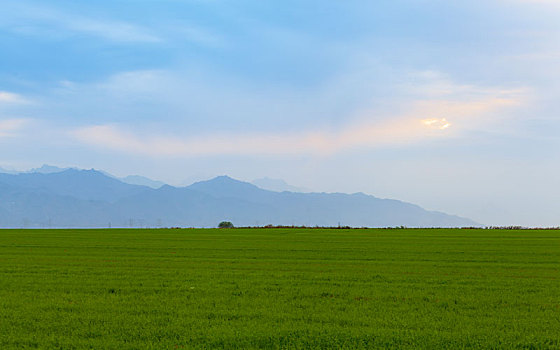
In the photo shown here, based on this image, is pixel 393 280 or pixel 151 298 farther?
pixel 393 280

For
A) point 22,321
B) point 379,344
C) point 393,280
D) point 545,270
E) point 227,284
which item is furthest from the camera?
point 545,270

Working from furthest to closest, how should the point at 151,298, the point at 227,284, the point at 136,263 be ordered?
the point at 136,263 → the point at 227,284 → the point at 151,298

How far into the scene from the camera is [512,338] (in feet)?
34.7

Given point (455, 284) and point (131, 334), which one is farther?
point (455, 284)

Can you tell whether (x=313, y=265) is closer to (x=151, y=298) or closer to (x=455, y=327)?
(x=151, y=298)

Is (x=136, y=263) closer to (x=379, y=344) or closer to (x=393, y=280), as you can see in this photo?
(x=393, y=280)

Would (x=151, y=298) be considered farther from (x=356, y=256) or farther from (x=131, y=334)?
(x=356, y=256)

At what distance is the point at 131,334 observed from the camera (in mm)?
10758

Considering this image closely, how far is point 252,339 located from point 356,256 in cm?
1839

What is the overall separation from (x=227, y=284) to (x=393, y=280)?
20.5 feet

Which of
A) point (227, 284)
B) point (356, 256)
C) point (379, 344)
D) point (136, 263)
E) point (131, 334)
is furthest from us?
point (356, 256)

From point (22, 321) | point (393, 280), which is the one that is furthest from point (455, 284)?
point (22, 321)

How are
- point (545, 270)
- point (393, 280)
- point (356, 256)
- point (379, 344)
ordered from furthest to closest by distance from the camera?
1. point (356, 256)
2. point (545, 270)
3. point (393, 280)
4. point (379, 344)

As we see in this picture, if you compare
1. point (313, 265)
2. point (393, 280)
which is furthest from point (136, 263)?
point (393, 280)
